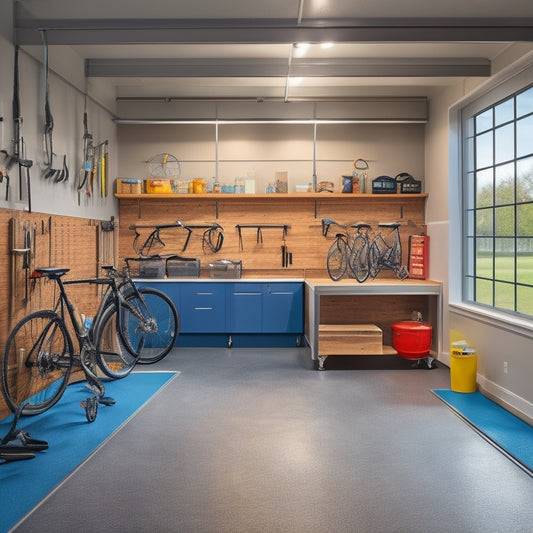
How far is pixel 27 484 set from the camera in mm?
2887

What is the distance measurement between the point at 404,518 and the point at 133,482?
1466 mm

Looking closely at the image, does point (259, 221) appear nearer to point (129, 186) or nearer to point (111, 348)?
point (129, 186)

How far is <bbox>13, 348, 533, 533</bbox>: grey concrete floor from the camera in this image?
253 centimetres

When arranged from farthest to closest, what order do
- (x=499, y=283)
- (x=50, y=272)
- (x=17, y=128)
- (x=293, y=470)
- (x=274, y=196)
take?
1. (x=274, y=196)
2. (x=499, y=283)
3. (x=17, y=128)
4. (x=50, y=272)
5. (x=293, y=470)

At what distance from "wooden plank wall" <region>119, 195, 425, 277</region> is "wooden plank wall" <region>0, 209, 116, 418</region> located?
3.31ft

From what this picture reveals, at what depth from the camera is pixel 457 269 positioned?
5.70 metres

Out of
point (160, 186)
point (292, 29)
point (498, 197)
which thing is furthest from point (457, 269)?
point (160, 186)

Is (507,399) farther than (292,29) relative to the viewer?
Yes

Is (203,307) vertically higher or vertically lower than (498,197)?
lower

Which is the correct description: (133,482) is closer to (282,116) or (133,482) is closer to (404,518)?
(404,518)

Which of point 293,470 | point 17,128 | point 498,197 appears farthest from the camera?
point 498,197

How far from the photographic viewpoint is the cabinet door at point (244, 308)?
6.56 m

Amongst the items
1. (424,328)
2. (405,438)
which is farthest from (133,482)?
(424,328)

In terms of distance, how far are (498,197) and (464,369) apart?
1649mm
